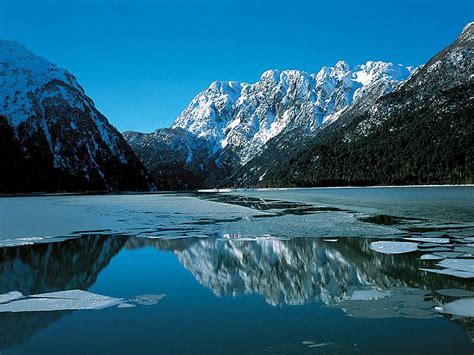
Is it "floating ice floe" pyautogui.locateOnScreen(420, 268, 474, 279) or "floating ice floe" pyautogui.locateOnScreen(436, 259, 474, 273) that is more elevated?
"floating ice floe" pyautogui.locateOnScreen(436, 259, 474, 273)

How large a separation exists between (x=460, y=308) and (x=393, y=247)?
1116cm

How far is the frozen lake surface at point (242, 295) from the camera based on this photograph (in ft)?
33.6

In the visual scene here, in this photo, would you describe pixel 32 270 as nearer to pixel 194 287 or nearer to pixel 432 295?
pixel 194 287

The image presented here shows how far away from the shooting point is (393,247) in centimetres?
2322

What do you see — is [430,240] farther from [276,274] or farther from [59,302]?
[59,302]

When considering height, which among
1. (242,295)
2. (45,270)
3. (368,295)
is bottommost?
(242,295)

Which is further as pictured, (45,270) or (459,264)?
(45,270)

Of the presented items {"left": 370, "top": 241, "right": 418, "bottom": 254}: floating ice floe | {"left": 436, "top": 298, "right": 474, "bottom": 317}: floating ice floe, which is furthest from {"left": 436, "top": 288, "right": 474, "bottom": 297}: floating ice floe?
{"left": 370, "top": 241, "right": 418, "bottom": 254}: floating ice floe

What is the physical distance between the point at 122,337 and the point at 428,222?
1276 inches

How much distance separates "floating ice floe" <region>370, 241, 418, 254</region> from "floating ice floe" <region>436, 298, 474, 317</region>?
9086 mm

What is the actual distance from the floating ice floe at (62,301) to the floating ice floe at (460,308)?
8.84 meters

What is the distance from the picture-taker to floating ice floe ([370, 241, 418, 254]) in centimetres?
2214

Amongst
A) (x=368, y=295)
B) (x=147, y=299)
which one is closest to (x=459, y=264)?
(x=368, y=295)

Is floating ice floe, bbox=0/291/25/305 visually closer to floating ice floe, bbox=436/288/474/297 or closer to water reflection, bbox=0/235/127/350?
water reflection, bbox=0/235/127/350
